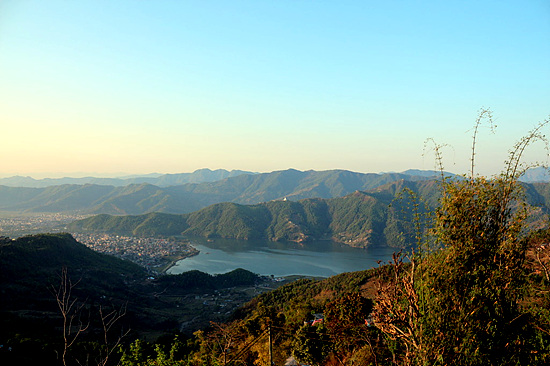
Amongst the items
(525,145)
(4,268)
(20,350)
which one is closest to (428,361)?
(525,145)

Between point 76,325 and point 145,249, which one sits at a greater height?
point 76,325

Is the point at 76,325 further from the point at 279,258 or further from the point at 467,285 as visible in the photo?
the point at 279,258

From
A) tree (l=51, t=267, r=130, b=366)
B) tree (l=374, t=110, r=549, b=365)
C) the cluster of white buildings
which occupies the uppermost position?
tree (l=374, t=110, r=549, b=365)

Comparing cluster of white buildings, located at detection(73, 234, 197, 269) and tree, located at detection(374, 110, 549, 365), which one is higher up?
tree, located at detection(374, 110, 549, 365)

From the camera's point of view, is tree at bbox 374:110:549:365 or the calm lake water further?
the calm lake water

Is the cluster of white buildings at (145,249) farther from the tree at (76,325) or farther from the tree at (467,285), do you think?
the tree at (467,285)

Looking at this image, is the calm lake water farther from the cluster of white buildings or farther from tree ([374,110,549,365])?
tree ([374,110,549,365])

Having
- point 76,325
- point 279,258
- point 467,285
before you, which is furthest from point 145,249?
point 467,285

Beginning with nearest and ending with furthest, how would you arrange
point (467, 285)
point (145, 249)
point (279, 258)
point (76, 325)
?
point (467, 285) → point (76, 325) → point (279, 258) → point (145, 249)

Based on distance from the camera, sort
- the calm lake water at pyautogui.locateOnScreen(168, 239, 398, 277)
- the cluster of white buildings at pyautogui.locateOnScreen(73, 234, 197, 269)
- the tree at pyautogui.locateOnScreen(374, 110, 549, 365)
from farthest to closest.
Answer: the cluster of white buildings at pyautogui.locateOnScreen(73, 234, 197, 269), the calm lake water at pyautogui.locateOnScreen(168, 239, 398, 277), the tree at pyautogui.locateOnScreen(374, 110, 549, 365)

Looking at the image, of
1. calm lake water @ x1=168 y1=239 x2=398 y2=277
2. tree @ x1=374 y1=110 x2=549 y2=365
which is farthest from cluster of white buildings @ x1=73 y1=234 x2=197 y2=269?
tree @ x1=374 y1=110 x2=549 y2=365
